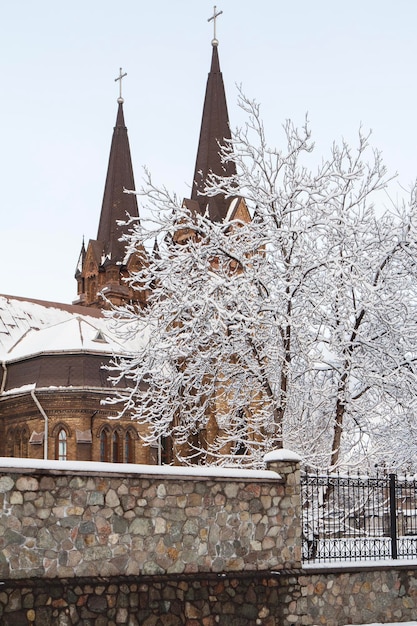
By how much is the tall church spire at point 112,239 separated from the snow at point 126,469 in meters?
31.3

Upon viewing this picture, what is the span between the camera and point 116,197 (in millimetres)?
43719

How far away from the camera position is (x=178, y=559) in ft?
33.7

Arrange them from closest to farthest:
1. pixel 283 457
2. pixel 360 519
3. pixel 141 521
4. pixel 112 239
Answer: pixel 141 521 → pixel 283 457 → pixel 360 519 → pixel 112 239

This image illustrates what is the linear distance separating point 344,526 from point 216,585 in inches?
110

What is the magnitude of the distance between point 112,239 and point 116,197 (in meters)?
2.22

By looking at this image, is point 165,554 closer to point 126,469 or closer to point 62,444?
point 126,469

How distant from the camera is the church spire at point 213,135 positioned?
3550 centimetres

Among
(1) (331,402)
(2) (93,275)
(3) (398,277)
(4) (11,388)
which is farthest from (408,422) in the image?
(2) (93,275)

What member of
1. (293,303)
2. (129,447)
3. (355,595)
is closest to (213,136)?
(129,447)

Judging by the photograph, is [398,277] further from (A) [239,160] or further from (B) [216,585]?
(B) [216,585]

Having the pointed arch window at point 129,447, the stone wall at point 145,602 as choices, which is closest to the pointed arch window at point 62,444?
the pointed arch window at point 129,447

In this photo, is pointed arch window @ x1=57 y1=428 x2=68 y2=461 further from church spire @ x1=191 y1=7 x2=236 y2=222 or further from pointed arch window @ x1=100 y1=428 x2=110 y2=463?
church spire @ x1=191 y1=7 x2=236 y2=222

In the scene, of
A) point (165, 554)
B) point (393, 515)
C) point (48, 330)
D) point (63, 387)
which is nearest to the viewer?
point (165, 554)

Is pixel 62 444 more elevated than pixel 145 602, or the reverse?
pixel 62 444
